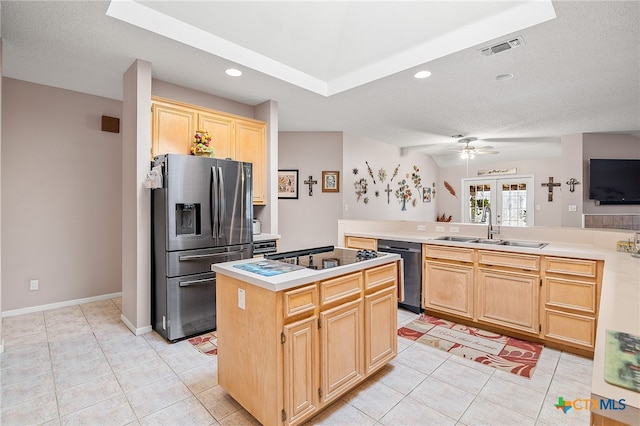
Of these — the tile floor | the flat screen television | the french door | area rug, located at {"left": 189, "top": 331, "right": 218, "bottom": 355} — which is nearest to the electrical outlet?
the tile floor

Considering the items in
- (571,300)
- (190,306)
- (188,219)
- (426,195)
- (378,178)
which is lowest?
(190,306)

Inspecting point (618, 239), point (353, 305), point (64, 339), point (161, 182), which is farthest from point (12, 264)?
point (618, 239)

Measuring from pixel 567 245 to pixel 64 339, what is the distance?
4999mm

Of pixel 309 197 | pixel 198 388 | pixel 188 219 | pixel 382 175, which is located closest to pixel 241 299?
pixel 198 388

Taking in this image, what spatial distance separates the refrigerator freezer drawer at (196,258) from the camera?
289 centimetres

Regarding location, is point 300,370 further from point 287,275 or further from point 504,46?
point 504,46

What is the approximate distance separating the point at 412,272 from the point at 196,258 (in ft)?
8.03

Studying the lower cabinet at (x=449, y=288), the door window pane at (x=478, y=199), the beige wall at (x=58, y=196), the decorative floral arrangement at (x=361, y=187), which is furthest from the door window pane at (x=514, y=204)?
the beige wall at (x=58, y=196)

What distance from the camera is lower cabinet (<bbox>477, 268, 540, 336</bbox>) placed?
2.90m

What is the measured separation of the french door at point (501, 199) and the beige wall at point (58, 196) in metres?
7.46

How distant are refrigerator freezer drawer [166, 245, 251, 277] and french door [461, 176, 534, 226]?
6.30m

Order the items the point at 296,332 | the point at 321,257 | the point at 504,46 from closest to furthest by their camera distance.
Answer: the point at 296,332
the point at 321,257
the point at 504,46

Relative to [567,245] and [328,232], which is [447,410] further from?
[328,232]

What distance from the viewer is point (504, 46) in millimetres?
2594
